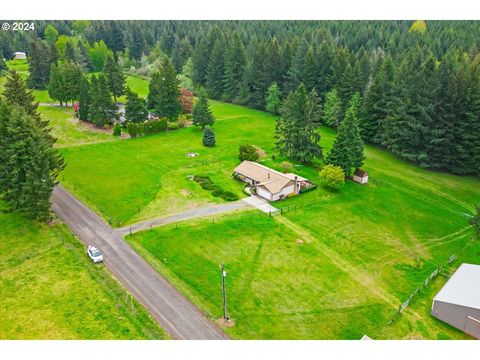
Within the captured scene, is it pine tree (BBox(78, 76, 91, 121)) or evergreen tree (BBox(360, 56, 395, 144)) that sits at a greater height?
evergreen tree (BBox(360, 56, 395, 144))

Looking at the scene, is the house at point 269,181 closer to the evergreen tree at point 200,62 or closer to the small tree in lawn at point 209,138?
the small tree in lawn at point 209,138

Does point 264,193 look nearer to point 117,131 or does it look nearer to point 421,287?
point 421,287

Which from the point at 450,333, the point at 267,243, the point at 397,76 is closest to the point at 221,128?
the point at 397,76

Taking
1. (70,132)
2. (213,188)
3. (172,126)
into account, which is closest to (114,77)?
(70,132)

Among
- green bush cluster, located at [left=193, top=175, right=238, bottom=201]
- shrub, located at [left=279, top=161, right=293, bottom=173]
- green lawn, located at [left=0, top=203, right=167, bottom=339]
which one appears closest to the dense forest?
shrub, located at [left=279, top=161, right=293, bottom=173]

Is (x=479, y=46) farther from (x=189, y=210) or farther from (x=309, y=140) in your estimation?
(x=189, y=210)

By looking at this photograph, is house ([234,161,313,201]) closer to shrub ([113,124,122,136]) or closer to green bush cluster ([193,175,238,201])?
green bush cluster ([193,175,238,201])
